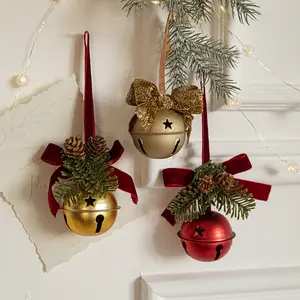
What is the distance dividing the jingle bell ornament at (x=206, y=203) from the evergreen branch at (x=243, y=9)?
11 centimetres

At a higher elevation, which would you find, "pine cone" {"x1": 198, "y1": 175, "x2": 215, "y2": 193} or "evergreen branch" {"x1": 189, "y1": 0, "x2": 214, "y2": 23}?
"evergreen branch" {"x1": 189, "y1": 0, "x2": 214, "y2": 23}

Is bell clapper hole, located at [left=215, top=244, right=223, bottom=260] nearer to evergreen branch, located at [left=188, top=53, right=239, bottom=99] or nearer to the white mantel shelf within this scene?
the white mantel shelf

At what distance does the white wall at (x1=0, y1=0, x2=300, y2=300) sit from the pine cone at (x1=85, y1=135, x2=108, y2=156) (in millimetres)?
55

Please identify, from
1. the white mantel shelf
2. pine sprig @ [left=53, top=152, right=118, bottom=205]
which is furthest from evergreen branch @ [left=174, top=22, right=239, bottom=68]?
the white mantel shelf

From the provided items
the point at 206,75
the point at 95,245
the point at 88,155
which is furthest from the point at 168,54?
the point at 95,245

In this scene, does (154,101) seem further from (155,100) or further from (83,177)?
(83,177)

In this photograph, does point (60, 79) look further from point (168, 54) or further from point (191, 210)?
point (191, 210)

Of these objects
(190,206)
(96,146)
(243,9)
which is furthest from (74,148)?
(243,9)

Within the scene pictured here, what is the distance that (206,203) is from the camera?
72cm

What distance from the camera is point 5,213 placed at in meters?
0.74

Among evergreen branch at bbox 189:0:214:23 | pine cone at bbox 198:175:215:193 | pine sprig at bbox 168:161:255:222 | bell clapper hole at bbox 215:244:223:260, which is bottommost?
bell clapper hole at bbox 215:244:223:260

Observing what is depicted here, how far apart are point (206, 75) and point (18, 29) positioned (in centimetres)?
28

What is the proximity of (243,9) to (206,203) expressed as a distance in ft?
0.92

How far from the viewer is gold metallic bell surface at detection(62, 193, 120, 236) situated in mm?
683
